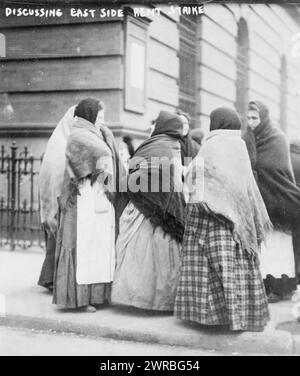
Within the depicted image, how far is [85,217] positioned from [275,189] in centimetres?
174

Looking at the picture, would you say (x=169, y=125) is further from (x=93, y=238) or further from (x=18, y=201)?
(x=18, y=201)

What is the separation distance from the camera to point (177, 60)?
27.2 ft

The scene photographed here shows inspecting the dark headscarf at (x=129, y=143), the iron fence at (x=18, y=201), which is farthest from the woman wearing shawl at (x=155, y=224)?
the iron fence at (x=18, y=201)

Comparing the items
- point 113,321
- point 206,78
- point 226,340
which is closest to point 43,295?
point 113,321

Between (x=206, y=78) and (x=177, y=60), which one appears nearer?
(x=177, y=60)

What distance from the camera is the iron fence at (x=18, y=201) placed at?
7887 millimetres

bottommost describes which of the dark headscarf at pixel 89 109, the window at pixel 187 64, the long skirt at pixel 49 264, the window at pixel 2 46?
the long skirt at pixel 49 264

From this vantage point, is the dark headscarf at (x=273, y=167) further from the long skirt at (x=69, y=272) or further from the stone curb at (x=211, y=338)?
the long skirt at (x=69, y=272)

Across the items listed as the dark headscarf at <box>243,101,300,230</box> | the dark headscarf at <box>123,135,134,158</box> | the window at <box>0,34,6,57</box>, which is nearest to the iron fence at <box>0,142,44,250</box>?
the dark headscarf at <box>123,135,134,158</box>

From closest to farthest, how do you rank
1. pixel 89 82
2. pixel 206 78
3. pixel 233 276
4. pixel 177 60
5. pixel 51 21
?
→ pixel 233 276 < pixel 51 21 < pixel 89 82 < pixel 177 60 < pixel 206 78

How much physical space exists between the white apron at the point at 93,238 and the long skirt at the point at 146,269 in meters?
0.13

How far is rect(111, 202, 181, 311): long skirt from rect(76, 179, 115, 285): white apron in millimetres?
135

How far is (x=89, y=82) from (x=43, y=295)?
3.02m
